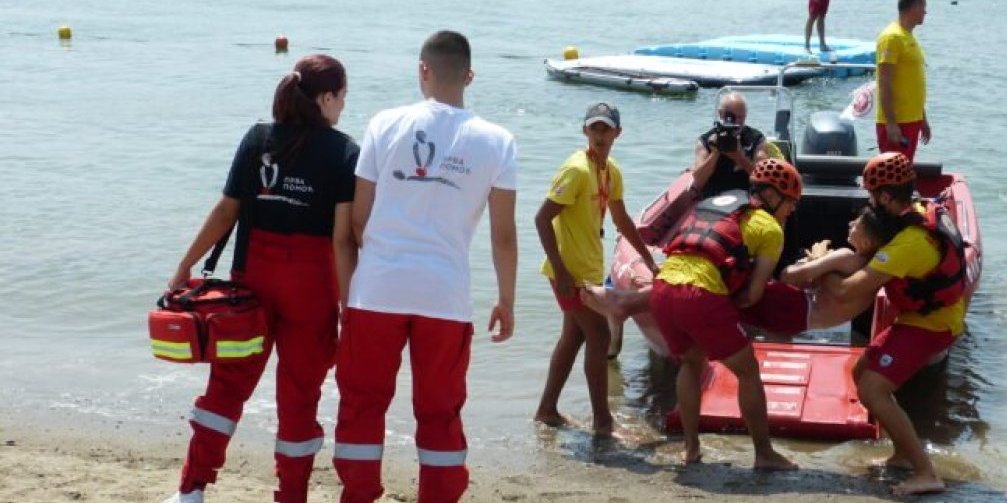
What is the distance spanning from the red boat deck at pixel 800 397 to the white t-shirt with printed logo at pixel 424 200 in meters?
2.50

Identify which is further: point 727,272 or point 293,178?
point 727,272

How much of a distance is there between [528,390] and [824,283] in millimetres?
2251

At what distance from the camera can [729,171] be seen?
778 centimetres

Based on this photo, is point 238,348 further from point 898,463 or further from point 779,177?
point 898,463

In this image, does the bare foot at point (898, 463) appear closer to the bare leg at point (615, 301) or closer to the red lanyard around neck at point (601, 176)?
the bare leg at point (615, 301)

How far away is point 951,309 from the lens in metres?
6.11

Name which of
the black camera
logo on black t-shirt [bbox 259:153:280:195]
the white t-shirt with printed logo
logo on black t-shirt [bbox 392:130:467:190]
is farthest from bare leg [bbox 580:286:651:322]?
logo on black t-shirt [bbox 259:153:280:195]

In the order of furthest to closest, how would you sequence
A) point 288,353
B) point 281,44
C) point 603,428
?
point 281,44, point 603,428, point 288,353

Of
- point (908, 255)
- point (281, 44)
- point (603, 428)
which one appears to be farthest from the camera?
point (281, 44)

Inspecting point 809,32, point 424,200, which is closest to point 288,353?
point 424,200

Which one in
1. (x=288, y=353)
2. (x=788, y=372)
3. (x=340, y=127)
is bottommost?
(x=340, y=127)

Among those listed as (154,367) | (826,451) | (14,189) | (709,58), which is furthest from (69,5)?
(826,451)

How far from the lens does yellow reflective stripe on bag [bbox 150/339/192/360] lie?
16.0ft

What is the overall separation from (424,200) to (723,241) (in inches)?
67.1
